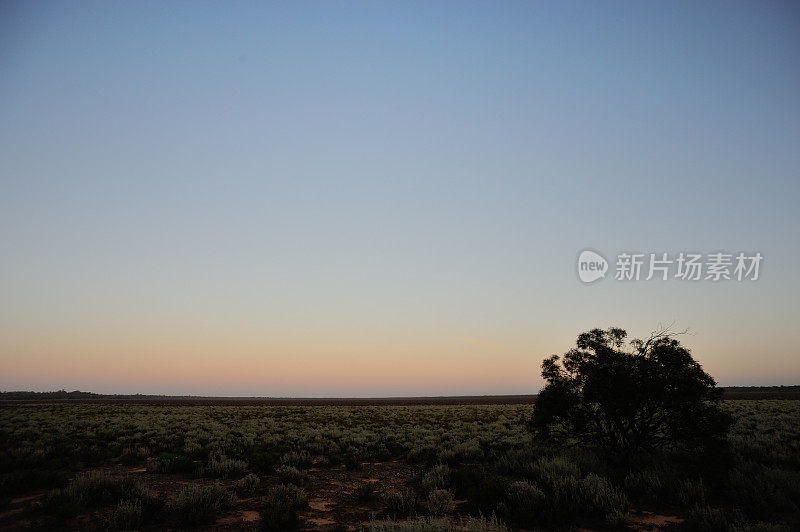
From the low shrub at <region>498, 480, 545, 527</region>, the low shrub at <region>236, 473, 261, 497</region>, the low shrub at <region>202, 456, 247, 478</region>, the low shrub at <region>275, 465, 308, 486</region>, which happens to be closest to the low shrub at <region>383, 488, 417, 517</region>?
the low shrub at <region>498, 480, 545, 527</region>

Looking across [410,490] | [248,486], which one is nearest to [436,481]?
[410,490]

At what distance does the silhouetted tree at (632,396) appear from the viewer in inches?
410

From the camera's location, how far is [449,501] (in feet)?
27.5

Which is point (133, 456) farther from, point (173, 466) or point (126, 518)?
point (126, 518)

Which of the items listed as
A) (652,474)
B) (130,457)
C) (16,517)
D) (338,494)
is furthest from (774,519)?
(130,457)

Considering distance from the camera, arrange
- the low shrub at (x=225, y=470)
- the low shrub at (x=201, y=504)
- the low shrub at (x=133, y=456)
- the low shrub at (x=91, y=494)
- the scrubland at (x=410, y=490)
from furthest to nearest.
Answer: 1. the low shrub at (x=133, y=456)
2. the low shrub at (x=225, y=470)
3. the low shrub at (x=91, y=494)
4. the low shrub at (x=201, y=504)
5. the scrubland at (x=410, y=490)

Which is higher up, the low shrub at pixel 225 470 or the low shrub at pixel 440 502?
the low shrub at pixel 440 502

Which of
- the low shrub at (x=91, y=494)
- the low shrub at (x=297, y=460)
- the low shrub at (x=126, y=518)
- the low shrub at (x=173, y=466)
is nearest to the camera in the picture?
the low shrub at (x=126, y=518)

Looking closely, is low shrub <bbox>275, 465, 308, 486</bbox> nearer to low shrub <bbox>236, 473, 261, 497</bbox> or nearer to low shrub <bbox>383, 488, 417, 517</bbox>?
low shrub <bbox>236, 473, 261, 497</bbox>

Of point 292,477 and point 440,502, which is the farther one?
point 292,477

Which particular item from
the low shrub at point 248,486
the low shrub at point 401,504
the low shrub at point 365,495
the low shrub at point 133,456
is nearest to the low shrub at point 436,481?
the low shrub at point 401,504

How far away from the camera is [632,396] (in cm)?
1062

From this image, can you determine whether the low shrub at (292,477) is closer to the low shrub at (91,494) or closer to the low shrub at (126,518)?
the low shrub at (91,494)

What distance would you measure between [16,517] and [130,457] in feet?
21.9
